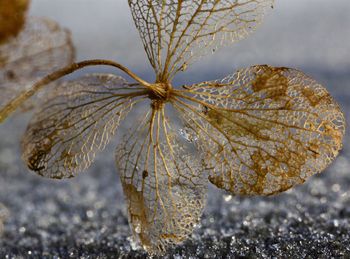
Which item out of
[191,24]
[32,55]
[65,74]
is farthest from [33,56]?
[191,24]

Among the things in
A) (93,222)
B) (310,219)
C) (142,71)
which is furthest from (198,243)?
(142,71)

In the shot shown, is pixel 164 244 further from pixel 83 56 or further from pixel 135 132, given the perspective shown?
pixel 83 56

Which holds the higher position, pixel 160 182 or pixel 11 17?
pixel 11 17

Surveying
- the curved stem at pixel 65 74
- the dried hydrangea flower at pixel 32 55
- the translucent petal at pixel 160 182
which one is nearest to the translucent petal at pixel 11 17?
the dried hydrangea flower at pixel 32 55

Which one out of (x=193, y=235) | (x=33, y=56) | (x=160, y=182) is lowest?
(x=193, y=235)

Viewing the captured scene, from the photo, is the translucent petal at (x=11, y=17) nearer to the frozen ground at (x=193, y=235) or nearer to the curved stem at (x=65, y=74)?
the curved stem at (x=65, y=74)

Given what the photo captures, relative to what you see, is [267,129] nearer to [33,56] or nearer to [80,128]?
[80,128]
